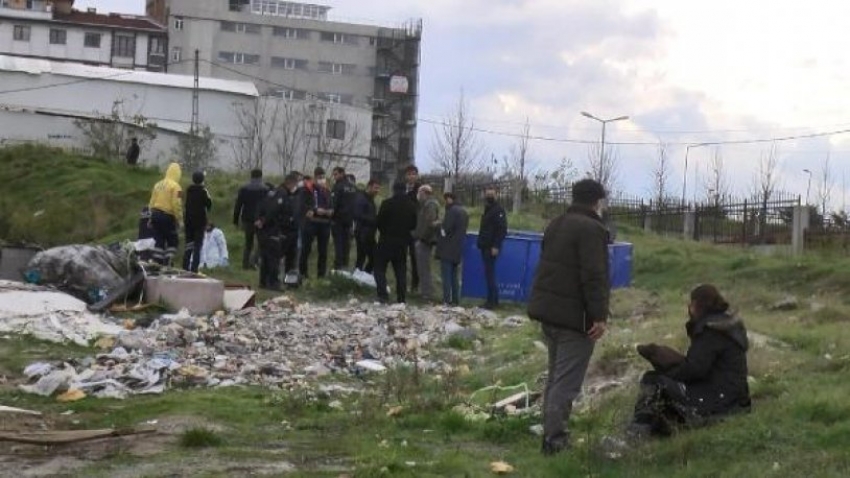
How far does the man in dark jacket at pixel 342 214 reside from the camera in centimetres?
2078

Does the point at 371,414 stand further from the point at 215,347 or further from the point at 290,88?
the point at 290,88

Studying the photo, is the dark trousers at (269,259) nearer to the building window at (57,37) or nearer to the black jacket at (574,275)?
the black jacket at (574,275)

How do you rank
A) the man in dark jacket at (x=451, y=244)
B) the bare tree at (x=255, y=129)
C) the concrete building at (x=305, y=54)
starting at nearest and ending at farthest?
the man in dark jacket at (x=451, y=244) → the bare tree at (x=255, y=129) → the concrete building at (x=305, y=54)

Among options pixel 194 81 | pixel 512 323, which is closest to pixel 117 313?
pixel 512 323

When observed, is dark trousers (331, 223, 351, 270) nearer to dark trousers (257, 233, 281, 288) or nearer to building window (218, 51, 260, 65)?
dark trousers (257, 233, 281, 288)

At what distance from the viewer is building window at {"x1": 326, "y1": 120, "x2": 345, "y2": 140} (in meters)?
77.9

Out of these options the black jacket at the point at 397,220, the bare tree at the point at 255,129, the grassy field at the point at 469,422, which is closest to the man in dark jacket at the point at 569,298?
the grassy field at the point at 469,422

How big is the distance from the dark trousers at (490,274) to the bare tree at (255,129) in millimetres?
52323

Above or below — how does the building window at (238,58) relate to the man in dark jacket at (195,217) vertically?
above

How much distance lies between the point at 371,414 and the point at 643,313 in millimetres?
7098

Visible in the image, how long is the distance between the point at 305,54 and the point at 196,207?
85.3m

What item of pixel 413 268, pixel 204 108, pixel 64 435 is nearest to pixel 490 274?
pixel 413 268

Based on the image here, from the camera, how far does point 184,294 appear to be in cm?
1667

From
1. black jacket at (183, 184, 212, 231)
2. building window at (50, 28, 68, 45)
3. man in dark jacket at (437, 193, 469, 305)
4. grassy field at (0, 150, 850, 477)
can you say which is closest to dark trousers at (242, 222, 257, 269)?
black jacket at (183, 184, 212, 231)
